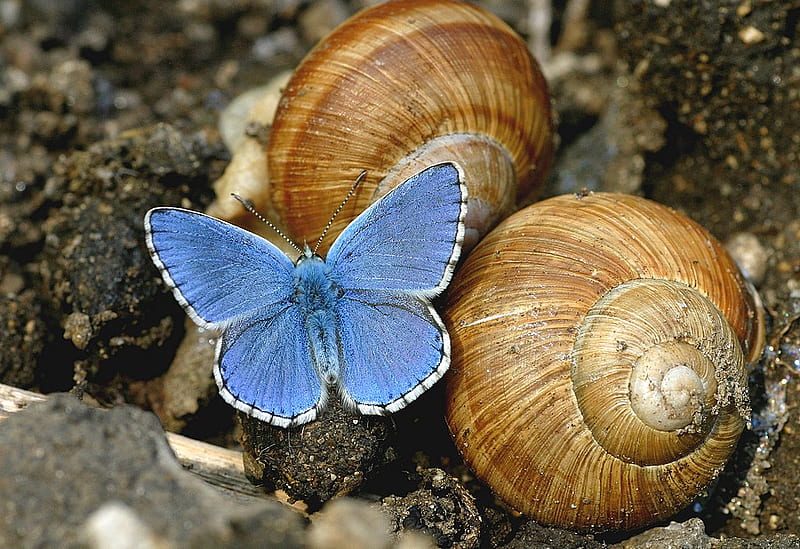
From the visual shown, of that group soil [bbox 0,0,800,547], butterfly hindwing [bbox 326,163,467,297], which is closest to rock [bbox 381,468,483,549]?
soil [bbox 0,0,800,547]

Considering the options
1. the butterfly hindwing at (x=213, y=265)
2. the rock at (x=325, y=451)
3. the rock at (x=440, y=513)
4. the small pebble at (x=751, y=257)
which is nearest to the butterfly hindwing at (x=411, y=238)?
the butterfly hindwing at (x=213, y=265)

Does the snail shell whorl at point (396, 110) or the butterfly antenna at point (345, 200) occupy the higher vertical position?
the snail shell whorl at point (396, 110)

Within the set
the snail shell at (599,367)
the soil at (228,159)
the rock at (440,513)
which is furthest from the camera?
the soil at (228,159)

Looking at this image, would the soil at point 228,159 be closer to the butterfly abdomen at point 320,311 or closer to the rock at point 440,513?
the rock at point 440,513

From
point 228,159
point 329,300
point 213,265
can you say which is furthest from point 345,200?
point 228,159

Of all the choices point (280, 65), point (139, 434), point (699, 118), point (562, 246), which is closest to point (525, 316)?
point (562, 246)

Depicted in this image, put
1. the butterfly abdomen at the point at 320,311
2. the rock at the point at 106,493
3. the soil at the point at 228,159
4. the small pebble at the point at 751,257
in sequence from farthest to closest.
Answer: the small pebble at the point at 751,257 → the soil at the point at 228,159 → the butterfly abdomen at the point at 320,311 → the rock at the point at 106,493

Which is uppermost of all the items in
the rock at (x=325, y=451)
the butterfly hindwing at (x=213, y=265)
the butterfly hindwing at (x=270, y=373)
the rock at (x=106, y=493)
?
the butterfly hindwing at (x=213, y=265)

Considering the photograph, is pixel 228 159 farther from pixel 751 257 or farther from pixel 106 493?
pixel 751 257
